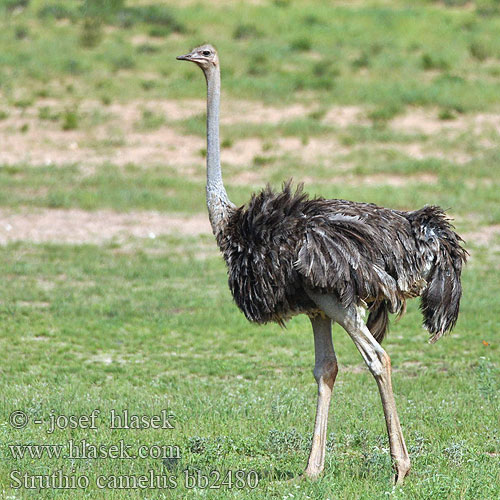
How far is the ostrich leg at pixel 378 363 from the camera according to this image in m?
5.41

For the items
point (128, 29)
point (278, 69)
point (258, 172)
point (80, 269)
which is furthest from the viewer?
point (128, 29)

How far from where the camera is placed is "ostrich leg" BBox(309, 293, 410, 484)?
17.8ft

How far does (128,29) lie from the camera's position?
22.2 metres

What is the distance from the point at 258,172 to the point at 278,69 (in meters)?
5.13

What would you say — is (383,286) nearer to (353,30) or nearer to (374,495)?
(374,495)

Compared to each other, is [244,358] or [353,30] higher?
[353,30]

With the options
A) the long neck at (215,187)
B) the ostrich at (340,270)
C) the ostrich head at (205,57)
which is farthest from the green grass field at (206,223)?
the ostrich head at (205,57)

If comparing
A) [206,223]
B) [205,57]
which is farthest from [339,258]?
[206,223]

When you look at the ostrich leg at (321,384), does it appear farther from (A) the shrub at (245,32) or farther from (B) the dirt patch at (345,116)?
(A) the shrub at (245,32)

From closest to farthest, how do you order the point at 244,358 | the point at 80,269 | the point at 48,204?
the point at 244,358, the point at 80,269, the point at 48,204

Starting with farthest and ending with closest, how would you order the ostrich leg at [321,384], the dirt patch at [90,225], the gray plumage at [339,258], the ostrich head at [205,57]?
the dirt patch at [90,225] < the ostrich head at [205,57] < the ostrich leg at [321,384] < the gray plumage at [339,258]

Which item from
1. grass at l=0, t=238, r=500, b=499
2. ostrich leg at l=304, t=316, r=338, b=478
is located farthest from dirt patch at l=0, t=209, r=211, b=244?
ostrich leg at l=304, t=316, r=338, b=478

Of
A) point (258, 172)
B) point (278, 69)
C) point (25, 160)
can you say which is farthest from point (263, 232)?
point (278, 69)

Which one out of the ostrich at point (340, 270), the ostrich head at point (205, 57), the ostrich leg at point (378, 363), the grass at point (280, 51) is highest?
the grass at point (280, 51)
